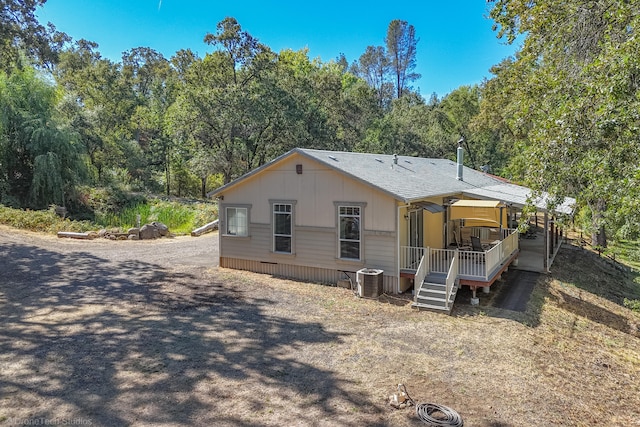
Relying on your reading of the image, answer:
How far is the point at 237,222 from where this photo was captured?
44.5 feet

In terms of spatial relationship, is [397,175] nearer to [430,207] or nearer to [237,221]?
[430,207]

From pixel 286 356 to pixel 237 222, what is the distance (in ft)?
24.1

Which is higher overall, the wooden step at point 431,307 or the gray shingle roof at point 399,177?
the gray shingle roof at point 399,177

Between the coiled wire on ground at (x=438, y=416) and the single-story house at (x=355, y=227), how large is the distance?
14.6ft

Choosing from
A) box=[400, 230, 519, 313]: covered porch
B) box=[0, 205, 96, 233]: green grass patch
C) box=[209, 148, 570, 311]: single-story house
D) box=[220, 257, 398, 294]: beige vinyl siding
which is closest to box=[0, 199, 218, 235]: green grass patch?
box=[0, 205, 96, 233]: green grass patch

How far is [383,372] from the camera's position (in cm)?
638

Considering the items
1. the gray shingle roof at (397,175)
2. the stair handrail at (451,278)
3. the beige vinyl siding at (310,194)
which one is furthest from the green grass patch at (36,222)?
the stair handrail at (451,278)

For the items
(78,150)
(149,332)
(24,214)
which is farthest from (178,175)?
(149,332)

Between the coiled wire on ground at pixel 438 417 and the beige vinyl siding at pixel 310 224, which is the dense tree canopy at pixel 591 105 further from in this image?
the coiled wire on ground at pixel 438 417

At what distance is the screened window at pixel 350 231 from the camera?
11312mm

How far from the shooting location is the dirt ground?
5266mm

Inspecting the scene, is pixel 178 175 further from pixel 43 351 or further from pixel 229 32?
pixel 43 351

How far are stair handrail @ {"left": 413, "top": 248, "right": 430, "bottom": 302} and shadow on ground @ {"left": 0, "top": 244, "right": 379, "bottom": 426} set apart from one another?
9.57ft

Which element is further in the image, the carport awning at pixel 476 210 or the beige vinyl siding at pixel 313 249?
the carport awning at pixel 476 210
